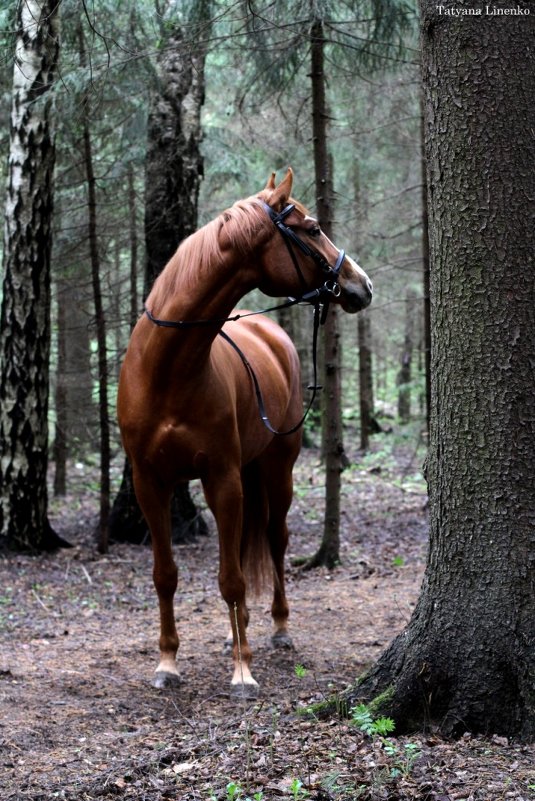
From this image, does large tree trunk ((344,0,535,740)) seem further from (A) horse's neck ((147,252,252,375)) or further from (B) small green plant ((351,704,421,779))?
(A) horse's neck ((147,252,252,375))

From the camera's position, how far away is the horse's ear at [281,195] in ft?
15.0

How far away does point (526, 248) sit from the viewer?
348 cm

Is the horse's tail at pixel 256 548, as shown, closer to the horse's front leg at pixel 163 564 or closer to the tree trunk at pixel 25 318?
the horse's front leg at pixel 163 564

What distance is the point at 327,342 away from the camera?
27.2 ft

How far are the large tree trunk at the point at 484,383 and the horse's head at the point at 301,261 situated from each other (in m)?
1.07

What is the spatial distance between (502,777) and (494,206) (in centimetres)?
237

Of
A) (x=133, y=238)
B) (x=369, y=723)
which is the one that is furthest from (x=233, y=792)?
(x=133, y=238)

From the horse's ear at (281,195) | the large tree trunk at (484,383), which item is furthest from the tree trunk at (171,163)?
the large tree trunk at (484,383)

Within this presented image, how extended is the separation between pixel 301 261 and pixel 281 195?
402 mm

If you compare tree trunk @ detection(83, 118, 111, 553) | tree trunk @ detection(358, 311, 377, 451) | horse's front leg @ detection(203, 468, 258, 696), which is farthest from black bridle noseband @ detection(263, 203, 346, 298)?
tree trunk @ detection(358, 311, 377, 451)

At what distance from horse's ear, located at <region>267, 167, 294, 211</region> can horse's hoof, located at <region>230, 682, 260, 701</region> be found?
9.55 feet

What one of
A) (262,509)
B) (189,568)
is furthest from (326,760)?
(189,568)

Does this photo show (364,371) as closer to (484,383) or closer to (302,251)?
(302,251)

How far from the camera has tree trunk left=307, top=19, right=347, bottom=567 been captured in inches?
316
